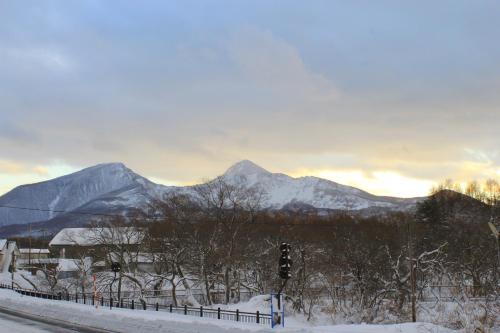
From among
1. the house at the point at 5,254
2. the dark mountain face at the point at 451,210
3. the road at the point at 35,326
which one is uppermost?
the dark mountain face at the point at 451,210

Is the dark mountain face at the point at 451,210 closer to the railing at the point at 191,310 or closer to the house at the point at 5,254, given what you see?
the railing at the point at 191,310

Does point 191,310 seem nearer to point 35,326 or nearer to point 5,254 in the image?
point 35,326

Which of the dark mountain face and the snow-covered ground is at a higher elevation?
the dark mountain face

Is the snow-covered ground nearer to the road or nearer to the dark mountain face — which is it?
the road

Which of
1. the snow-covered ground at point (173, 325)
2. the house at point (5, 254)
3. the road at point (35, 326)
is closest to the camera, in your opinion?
the snow-covered ground at point (173, 325)

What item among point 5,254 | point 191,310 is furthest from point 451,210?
point 5,254

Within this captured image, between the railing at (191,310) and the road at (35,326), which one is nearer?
the road at (35,326)

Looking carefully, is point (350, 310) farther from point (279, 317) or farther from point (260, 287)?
point (279, 317)

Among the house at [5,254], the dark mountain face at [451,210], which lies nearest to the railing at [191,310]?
the dark mountain face at [451,210]

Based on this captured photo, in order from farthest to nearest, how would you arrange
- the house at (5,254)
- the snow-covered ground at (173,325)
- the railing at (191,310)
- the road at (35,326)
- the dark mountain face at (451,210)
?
1. the house at (5,254)
2. the dark mountain face at (451,210)
3. the railing at (191,310)
4. the road at (35,326)
5. the snow-covered ground at (173,325)

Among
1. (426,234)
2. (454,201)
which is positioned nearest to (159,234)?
(426,234)

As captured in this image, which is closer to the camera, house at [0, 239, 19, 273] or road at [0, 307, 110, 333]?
road at [0, 307, 110, 333]

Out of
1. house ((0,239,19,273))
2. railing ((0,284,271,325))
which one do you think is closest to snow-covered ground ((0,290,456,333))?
railing ((0,284,271,325))

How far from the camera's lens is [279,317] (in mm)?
22516
